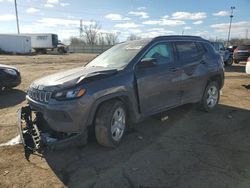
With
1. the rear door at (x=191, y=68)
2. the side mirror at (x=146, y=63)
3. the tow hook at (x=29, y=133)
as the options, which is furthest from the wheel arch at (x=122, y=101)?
the rear door at (x=191, y=68)

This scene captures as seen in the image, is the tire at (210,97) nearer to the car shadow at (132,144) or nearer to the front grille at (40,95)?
the car shadow at (132,144)

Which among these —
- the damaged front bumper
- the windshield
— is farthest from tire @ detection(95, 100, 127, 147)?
the windshield

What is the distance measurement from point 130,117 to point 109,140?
0.63 metres

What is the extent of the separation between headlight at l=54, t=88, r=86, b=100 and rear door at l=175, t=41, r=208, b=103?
8.52ft

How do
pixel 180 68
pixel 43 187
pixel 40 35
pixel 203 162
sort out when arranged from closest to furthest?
pixel 43 187, pixel 203 162, pixel 180 68, pixel 40 35

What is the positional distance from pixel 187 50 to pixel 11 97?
5.75 meters

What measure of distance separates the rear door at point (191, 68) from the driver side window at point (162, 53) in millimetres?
282

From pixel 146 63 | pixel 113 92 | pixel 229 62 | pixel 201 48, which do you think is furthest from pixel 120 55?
pixel 229 62

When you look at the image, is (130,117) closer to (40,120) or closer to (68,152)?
(68,152)

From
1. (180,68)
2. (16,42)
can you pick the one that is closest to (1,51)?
(16,42)

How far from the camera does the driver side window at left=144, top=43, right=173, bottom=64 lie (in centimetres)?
555

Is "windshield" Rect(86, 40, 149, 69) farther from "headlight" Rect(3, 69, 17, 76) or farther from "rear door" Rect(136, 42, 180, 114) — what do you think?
"headlight" Rect(3, 69, 17, 76)

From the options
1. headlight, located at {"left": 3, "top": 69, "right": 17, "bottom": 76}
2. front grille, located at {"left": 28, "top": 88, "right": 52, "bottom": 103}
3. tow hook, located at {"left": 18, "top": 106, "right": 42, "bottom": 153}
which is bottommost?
tow hook, located at {"left": 18, "top": 106, "right": 42, "bottom": 153}

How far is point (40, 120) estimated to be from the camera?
490 centimetres
